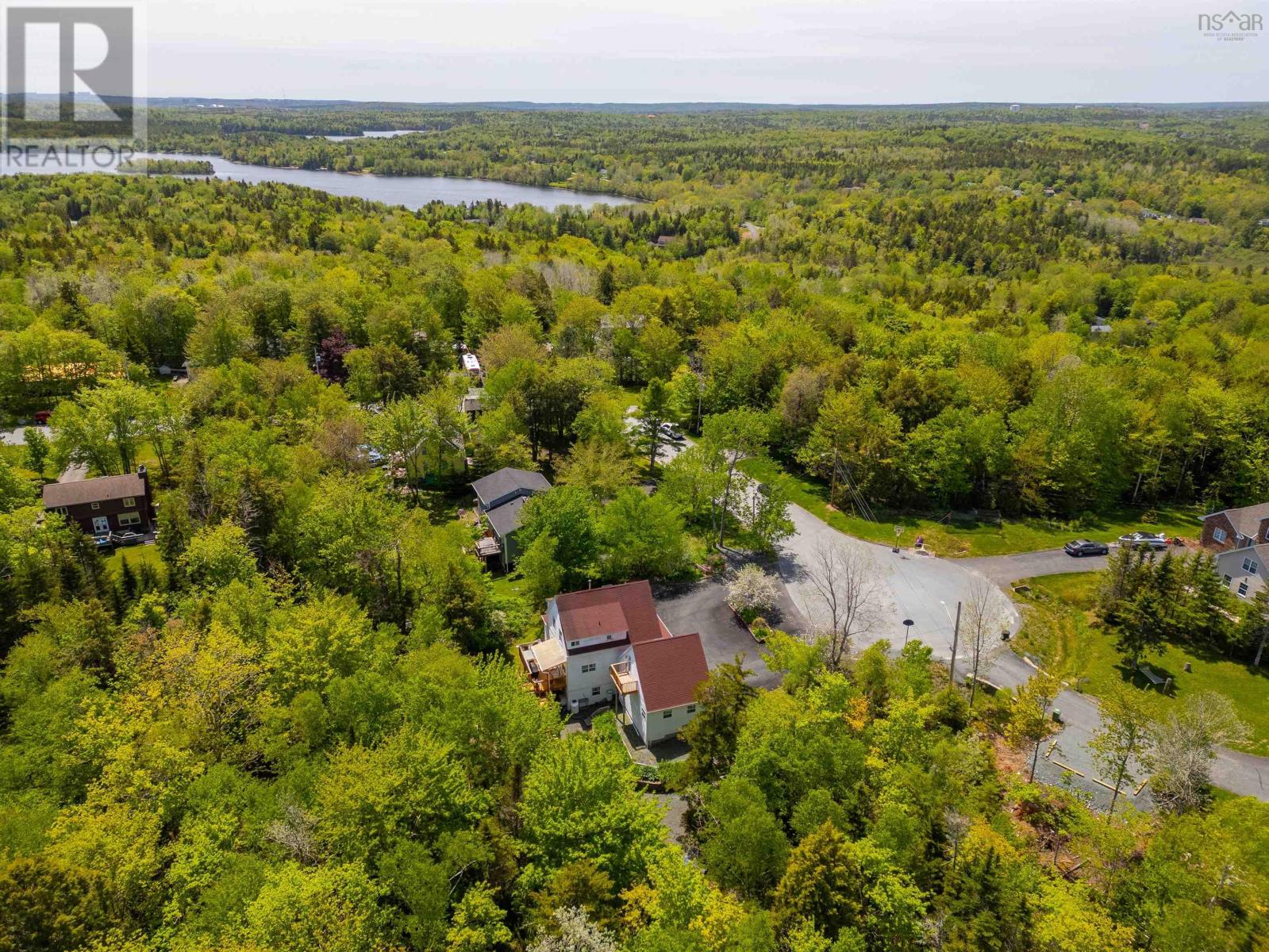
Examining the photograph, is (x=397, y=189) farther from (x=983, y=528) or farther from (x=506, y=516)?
(x=983, y=528)

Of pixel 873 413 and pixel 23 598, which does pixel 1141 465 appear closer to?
pixel 873 413

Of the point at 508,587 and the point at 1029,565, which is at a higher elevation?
the point at 1029,565

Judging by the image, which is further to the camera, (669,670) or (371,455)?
(371,455)

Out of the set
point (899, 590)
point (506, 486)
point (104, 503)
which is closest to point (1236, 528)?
point (899, 590)

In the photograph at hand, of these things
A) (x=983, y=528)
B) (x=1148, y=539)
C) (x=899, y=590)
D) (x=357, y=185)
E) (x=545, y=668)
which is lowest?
(x=545, y=668)

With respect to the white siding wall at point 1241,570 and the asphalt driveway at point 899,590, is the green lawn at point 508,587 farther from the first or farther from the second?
the white siding wall at point 1241,570

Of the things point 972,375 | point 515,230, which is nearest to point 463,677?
point 972,375

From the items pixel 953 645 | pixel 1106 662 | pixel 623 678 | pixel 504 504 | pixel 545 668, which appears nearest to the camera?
pixel 623 678
